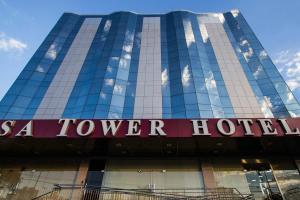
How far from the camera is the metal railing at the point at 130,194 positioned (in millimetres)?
16569

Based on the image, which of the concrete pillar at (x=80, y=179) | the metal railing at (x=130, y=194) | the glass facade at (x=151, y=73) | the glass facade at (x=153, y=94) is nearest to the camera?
the metal railing at (x=130, y=194)

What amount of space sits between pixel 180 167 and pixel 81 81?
1600cm

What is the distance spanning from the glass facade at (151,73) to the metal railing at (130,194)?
8.44 meters

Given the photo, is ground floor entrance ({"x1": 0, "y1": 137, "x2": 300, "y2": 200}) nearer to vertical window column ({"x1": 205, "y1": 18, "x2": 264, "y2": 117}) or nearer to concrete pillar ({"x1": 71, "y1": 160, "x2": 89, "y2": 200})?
concrete pillar ({"x1": 71, "y1": 160, "x2": 89, "y2": 200})

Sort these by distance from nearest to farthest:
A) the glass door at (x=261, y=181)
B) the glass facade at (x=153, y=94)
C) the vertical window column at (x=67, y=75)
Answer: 1. the glass door at (x=261, y=181)
2. the glass facade at (x=153, y=94)
3. the vertical window column at (x=67, y=75)

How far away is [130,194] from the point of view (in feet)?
55.8

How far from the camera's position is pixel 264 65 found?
2997 centimetres

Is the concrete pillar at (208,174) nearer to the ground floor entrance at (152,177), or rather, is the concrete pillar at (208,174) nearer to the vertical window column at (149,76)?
the ground floor entrance at (152,177)

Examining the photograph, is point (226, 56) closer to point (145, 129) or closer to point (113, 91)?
point (113, 91)

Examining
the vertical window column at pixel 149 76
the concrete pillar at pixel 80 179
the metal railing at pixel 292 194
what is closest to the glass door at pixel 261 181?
the metal railing at pixel 292 194

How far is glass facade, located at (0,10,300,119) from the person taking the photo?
83.3 feet

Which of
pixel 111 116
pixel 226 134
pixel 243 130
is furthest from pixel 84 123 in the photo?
pixel 243 130

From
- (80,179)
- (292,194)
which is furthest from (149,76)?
(292,194)

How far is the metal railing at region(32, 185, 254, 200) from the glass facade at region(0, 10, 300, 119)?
8.44 meters
